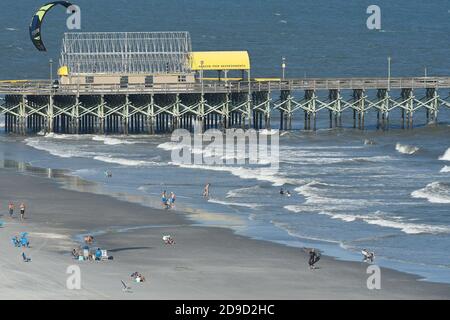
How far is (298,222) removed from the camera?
151ft

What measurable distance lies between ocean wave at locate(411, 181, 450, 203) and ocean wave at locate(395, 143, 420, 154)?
17797 millimetres

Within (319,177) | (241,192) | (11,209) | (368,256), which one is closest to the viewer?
(368,256)

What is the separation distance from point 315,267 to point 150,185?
1976 centimetres

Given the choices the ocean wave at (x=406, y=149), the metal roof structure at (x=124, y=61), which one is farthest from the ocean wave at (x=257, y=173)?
the metal roof structure at (x=124, y=61)

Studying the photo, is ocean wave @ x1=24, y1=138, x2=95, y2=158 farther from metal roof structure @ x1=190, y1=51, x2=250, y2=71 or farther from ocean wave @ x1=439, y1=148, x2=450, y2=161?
ocean wave @ x1=439, y1=148, x2=450, y2=161

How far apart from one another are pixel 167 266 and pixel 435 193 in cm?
1778

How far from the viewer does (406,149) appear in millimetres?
74500

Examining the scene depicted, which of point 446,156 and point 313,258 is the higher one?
point 313,258

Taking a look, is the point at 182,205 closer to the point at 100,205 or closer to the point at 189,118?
the point at 100,205

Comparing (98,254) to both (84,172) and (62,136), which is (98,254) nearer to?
(84,172)

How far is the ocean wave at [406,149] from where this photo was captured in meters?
73.8

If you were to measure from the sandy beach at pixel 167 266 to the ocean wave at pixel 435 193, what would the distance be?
31.0 ft

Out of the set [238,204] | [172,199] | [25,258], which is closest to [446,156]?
[238,204]
